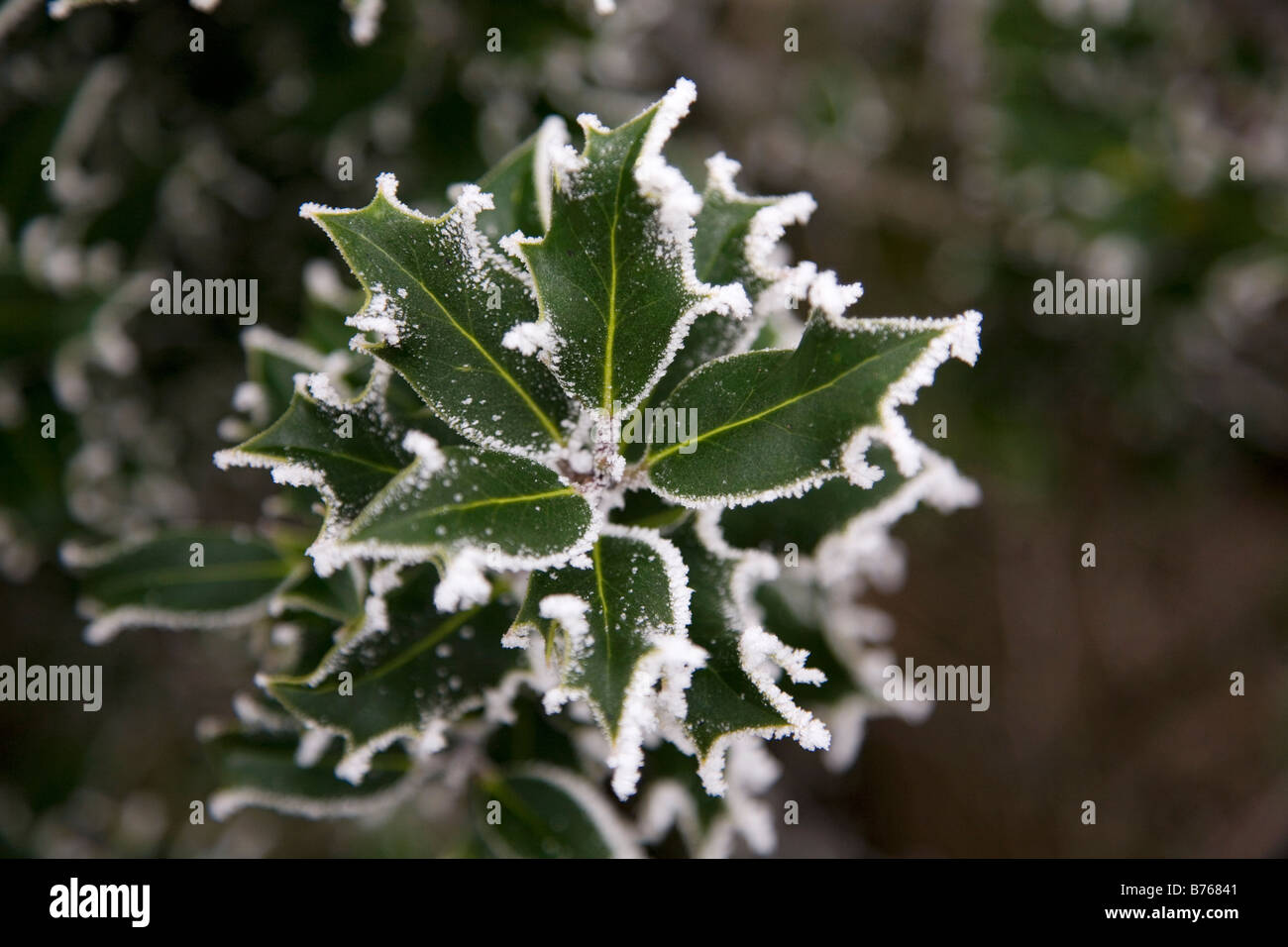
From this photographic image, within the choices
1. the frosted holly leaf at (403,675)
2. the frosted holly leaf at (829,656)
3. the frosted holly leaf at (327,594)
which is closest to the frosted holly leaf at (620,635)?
the frosted holly leaf at (403,675)

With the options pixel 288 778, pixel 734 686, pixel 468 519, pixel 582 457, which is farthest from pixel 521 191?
pixel 288 778

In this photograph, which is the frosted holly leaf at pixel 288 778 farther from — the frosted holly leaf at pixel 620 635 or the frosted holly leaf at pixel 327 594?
the frosted holly leaf at pixel 620 635

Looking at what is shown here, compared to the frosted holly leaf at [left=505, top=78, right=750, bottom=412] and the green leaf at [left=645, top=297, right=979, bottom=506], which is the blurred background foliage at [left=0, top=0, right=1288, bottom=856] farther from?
the green leaf at [left=645, top=297, right=979, bottom=506]

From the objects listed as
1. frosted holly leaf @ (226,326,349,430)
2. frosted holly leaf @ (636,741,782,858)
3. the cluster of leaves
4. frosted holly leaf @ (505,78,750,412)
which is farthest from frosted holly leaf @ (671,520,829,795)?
frosted holly leaf @ (226,326,349,430)

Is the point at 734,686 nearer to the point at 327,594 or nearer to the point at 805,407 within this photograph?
the point at 805,407

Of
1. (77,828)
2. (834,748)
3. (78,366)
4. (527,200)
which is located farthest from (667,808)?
(77,828)

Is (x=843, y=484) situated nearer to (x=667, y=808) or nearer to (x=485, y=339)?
(x=485, y=339)
